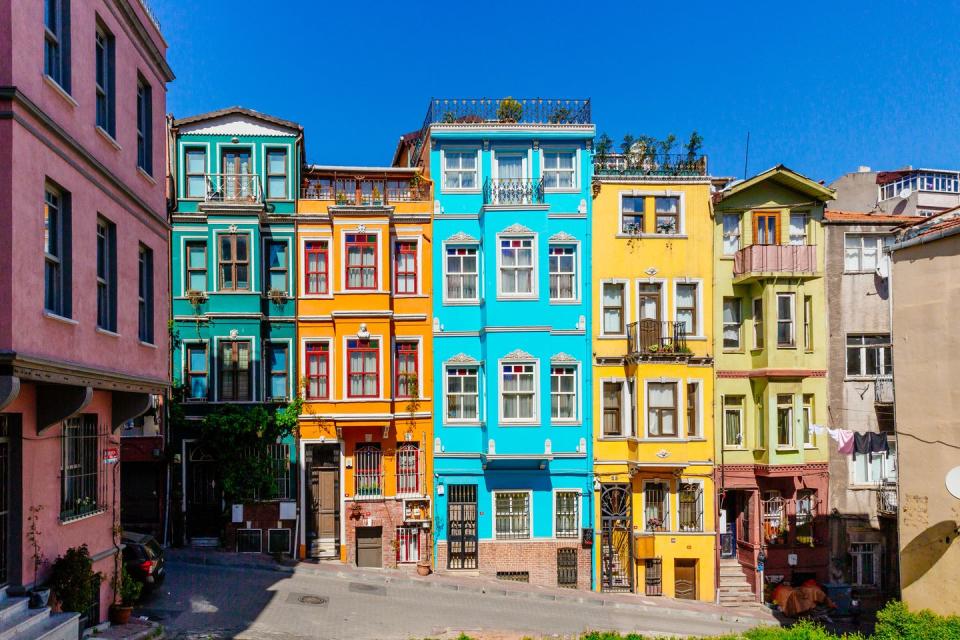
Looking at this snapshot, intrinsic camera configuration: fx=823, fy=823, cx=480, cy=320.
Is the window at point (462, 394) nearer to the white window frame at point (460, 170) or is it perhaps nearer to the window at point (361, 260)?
the window at point (361, 260)

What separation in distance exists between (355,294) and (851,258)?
57.5 ft

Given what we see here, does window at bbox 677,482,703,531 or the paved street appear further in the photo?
window at bbox 677,482,703,531

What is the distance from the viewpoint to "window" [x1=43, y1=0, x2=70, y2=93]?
1299cm

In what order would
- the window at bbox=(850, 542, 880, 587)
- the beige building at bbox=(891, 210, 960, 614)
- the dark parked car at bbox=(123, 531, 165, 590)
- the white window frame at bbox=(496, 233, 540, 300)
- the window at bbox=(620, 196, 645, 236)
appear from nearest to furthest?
the beige building at bbox=(891, 210, 960, 614) → the dark parked car at bbox=(123, 531, 165, 590) → the white window frame at bbox=(496, 233, 540, 300) → the window at bbox=(850, 542, 880, 587) → the window at bbox=(620, 196, 645, 236)

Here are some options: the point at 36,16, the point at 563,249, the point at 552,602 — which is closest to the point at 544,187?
the point at 563,249

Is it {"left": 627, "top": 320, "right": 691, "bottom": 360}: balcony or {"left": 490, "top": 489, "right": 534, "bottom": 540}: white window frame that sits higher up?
{"left": 627, "top": 320, "right": 691, "bottom": 360}: balcony

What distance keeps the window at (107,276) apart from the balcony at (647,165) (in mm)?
17733

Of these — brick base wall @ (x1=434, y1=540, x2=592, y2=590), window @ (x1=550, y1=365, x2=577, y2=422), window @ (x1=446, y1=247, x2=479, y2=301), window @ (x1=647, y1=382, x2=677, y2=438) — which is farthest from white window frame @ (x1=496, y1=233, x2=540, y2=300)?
brick base wall @ (x1=434, y1=540, x2=592, y2=590)

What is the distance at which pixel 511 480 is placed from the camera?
27781 millimetres

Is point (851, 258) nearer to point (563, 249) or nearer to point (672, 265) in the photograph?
point (672, 265)

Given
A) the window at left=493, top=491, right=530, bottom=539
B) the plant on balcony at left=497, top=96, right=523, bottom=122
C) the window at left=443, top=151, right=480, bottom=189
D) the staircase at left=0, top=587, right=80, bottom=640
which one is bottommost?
the window at left=493, top=491, right=530, bottom=539

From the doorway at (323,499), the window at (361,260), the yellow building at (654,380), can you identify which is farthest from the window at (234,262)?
the yellow building at (654,380)

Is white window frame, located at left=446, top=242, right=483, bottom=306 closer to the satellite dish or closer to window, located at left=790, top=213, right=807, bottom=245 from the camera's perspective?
window, located at left=790, top=213, right=807, bottom=245

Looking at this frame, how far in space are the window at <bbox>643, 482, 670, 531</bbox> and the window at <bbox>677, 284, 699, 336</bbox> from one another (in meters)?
5.43
